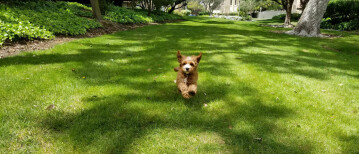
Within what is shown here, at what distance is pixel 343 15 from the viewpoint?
801 inches

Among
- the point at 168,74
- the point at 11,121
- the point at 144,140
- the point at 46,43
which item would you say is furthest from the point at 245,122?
the point at 46,43

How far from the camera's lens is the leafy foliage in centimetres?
1823

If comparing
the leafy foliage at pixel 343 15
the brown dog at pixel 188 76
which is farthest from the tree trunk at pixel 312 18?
the brown dog at pixel 188 76

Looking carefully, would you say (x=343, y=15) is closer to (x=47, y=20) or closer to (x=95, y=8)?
(x=95, y=8)

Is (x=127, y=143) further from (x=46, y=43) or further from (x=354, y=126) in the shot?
(x=46, y=43)

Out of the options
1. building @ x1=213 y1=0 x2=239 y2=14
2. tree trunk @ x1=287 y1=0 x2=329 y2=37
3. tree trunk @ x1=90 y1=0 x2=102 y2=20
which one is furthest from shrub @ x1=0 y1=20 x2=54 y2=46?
building @ x1=213 y1=0 x2=239 y2=14

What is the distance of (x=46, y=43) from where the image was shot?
298 inches

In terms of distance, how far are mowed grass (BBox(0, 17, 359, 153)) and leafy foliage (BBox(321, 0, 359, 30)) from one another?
1663 centimetres

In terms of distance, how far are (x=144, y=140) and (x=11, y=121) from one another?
1977mm

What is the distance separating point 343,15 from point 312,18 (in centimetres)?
1205

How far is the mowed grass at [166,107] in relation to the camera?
261 centimetres

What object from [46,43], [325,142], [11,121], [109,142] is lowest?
[325,142]

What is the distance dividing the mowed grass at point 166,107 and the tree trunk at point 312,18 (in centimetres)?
796

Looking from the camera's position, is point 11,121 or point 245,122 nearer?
point 11,121
